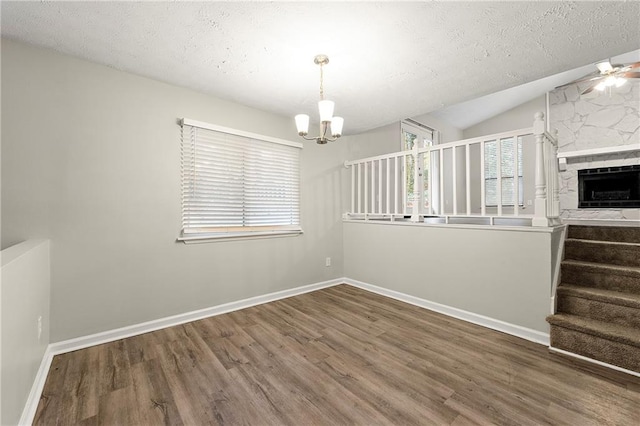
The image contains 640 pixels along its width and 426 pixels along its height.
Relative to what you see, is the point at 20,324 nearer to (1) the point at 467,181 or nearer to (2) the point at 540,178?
(1) the point at 467,181

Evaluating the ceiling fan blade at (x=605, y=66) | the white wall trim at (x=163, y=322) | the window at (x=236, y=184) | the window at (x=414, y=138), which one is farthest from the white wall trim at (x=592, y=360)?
the ceiling fan blade at (x=605, y=66)

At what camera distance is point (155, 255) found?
249 cm

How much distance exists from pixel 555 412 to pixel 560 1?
237 centimetres

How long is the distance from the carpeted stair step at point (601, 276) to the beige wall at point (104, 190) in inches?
130

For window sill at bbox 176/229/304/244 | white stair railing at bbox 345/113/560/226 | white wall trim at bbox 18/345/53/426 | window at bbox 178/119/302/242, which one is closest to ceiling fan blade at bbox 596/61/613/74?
white stair railing at bbox 345/113/560/226

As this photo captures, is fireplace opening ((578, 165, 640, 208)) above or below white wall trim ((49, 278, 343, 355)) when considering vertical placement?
above

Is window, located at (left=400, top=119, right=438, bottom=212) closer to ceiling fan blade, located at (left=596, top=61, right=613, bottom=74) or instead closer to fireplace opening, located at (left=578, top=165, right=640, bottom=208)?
ceiling fan blade, located at (left=596, top=61, right=613, bottom=74)

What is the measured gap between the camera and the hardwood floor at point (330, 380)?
142 cm

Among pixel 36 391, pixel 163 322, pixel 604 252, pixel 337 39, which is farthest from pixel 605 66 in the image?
pixel 36 391

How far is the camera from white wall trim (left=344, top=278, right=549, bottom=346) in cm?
222

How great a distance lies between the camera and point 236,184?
117 inches

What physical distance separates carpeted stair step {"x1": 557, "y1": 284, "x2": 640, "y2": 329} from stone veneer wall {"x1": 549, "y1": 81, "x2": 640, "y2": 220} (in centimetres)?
371

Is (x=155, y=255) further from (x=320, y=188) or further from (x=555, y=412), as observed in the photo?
(x=555, y=412)

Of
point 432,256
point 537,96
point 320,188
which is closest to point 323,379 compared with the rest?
point 432,256
